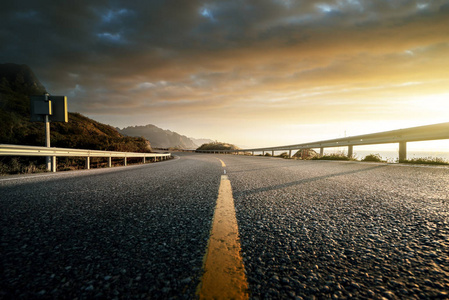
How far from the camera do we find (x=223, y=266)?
3.73 ft

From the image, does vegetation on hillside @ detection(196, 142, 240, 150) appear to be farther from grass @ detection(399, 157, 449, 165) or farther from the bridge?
the bridge

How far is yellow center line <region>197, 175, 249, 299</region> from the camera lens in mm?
937

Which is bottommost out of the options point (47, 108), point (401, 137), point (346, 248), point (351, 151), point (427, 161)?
point (346, 248)

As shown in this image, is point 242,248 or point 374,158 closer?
point 242,248

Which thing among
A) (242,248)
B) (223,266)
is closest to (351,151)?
(242,248)

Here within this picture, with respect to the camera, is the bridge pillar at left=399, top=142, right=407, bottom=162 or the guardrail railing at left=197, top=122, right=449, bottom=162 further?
the bridge pillar at left=399, top=142, right=407, bottom=162

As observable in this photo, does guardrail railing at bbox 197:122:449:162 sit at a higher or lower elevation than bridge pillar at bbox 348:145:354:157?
higher

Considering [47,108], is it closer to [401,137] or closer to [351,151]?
[351,151]

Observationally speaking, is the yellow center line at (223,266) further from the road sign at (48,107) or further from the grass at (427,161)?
the road sign at (48,107)

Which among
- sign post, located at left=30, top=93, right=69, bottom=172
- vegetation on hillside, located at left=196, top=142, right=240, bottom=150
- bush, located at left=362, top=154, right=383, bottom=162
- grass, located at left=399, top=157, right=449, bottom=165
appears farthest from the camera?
vegetation on hillside, located at left=196, top=142, right=240, bottom=150

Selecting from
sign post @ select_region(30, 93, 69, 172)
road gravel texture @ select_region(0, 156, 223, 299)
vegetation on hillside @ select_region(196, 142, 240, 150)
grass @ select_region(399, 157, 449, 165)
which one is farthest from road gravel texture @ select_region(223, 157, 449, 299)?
vegetation on hillside @ select_region(196, 142, 240, 150)

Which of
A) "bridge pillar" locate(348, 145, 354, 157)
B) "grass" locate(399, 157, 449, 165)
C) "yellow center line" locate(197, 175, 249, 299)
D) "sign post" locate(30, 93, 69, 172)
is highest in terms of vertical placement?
"sign post" locate(30, 93, 69, 172)

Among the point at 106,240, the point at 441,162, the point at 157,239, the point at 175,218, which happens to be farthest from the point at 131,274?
the point at 441,162

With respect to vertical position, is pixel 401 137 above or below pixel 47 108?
below
